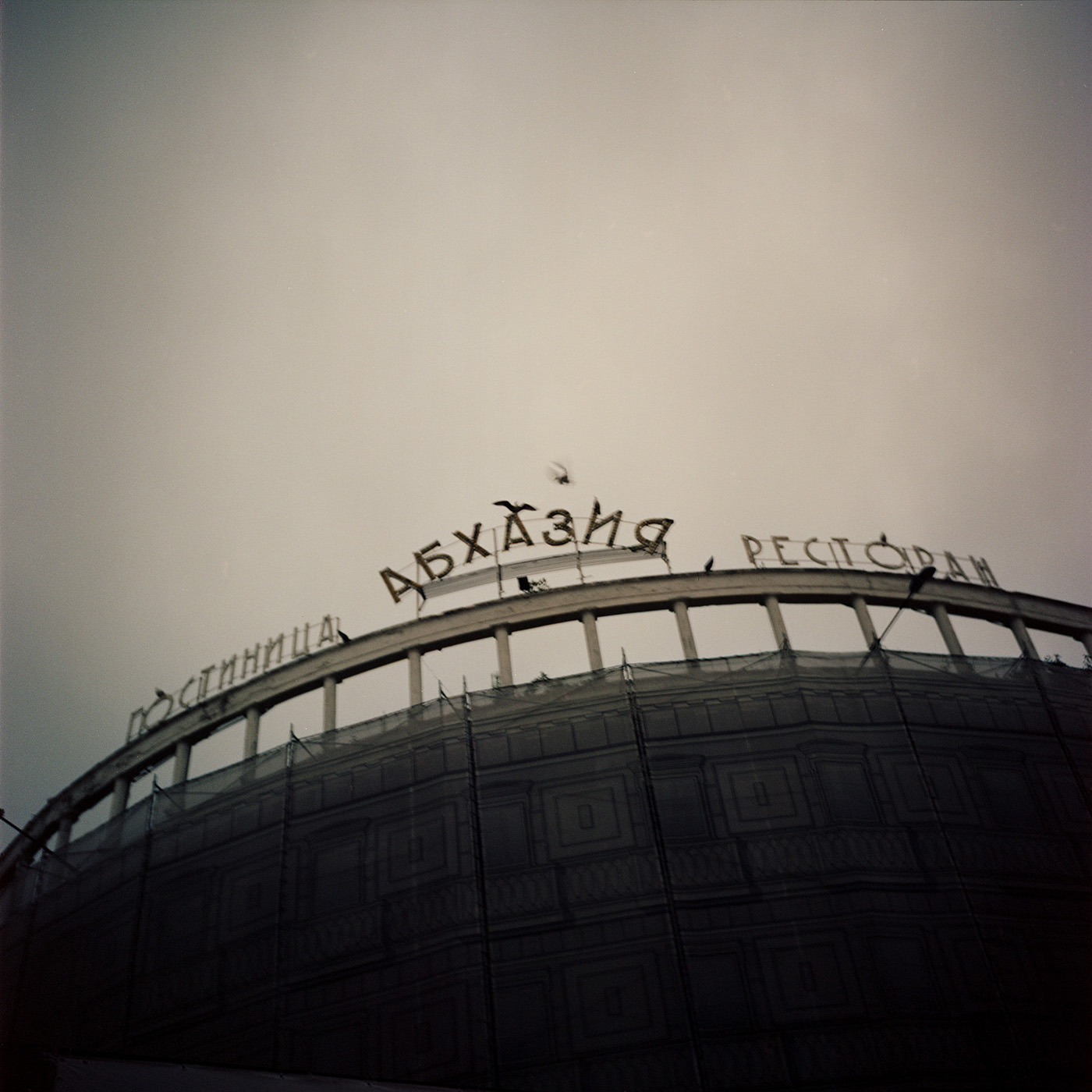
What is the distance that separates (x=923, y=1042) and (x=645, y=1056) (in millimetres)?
4620

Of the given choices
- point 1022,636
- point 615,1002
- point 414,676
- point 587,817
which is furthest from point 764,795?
point 1022,636

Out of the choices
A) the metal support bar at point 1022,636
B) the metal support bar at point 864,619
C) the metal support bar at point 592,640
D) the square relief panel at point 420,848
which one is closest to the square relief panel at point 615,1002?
the square relief panel at point 420,848

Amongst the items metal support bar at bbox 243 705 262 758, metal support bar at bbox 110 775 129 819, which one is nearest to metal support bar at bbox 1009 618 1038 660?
metal support bar at bbox 243 705 262 758

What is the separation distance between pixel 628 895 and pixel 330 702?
12535mm

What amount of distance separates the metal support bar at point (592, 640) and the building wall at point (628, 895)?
4291 millimetres

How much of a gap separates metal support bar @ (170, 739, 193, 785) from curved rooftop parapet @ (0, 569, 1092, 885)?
26 millimetres

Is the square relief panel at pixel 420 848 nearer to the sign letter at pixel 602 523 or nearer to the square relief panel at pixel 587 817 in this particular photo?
the square relief panel at pixel 587 817

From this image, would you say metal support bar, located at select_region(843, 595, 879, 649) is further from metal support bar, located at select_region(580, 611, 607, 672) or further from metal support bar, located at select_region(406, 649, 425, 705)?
metal support bar, located at select_region(406, 649, 425, 705)

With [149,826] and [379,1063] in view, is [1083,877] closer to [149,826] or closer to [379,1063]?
[379,1063]

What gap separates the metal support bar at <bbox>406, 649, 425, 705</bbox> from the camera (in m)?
26.7

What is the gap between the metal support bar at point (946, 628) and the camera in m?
28.4

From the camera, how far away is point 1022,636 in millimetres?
29906

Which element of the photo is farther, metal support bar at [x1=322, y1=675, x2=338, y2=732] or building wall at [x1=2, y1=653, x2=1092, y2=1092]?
→ metal support bar at [x1=322, y1=675, x2=338, y2=732]

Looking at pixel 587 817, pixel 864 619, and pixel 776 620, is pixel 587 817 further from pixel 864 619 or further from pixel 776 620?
pixel 864 619
